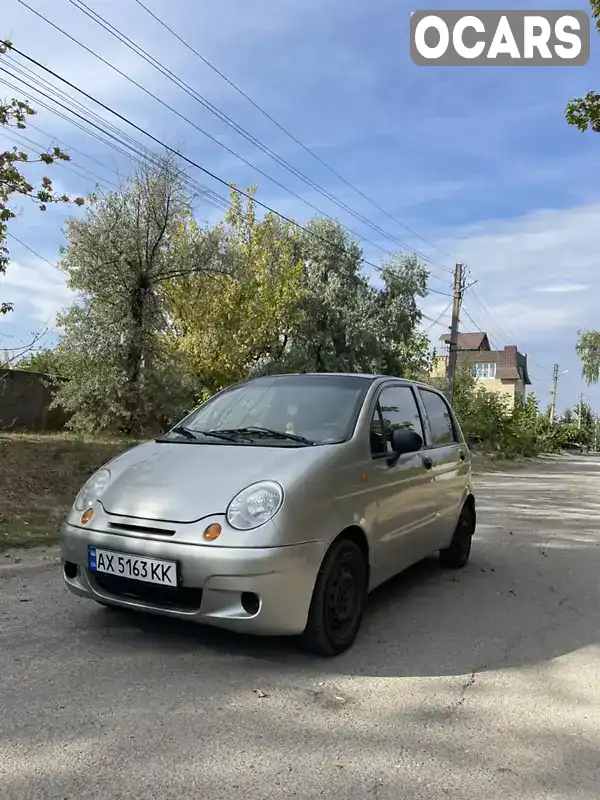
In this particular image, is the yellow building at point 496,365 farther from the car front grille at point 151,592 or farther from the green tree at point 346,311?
the car front grille at point 151,592

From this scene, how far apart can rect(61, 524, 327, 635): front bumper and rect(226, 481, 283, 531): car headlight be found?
147 millimetres

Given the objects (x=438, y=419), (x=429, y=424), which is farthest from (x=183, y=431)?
(x=438, y=419)

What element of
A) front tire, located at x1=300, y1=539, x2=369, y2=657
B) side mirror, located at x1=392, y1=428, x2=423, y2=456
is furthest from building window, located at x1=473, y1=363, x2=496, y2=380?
front tire, located at x1=300, y1=539, x2=369, y2=657

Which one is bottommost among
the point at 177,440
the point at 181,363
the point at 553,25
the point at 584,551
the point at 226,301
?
the point at 584,551

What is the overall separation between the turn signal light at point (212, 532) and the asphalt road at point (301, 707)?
69cm

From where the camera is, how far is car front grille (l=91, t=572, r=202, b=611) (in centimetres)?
342

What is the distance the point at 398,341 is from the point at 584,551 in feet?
91.2

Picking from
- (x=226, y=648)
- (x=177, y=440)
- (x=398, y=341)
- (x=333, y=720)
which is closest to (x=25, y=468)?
(x=177, y=440)

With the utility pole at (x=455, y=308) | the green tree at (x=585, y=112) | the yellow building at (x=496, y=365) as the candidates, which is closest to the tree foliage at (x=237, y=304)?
the utility pole at (x=455, y=308)

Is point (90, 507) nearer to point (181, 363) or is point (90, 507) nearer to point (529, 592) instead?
point (529, 592)

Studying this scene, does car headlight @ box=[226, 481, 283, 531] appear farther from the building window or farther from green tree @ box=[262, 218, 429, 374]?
the building window

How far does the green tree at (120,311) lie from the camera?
16.7 m

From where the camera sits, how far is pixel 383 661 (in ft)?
12.3

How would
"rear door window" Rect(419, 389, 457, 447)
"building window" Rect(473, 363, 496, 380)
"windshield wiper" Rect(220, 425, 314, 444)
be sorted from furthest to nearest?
"building window" Rect(473, 363, 496, 380)
"rear door window" Rect(419, 389, 457, 447)
"windshield wiper" Rect(220, 425, 314, 444)
